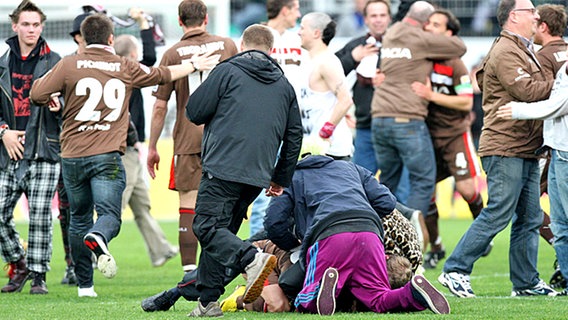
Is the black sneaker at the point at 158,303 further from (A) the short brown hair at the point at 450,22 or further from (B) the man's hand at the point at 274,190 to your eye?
(A) the short brown hair at the point at 450,22

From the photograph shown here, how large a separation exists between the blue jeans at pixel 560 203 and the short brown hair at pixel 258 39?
265 centimetres

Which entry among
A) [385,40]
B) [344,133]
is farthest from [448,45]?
[344,133]

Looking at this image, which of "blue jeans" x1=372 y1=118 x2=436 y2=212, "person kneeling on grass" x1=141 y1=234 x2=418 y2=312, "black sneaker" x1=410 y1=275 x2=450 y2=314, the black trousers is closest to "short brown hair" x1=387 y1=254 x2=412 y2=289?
"person kneeling on grass" x1=141 y1=234 x2=418 y2=312

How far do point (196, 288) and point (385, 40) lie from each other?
5946 millimetres

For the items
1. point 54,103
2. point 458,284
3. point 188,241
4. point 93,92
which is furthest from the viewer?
point 188,241

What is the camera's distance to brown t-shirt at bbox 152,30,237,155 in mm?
9891

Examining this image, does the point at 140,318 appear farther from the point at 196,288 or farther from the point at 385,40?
the point at 385,40

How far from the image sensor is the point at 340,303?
7703 millimetres

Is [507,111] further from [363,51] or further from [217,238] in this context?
[363,51]

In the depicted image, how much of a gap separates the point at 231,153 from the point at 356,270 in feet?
3.85

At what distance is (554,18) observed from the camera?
30.3ft

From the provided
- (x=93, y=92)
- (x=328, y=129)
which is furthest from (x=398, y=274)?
(x=328, y=129)

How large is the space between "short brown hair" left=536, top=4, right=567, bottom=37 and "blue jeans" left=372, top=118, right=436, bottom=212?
10.2 feet

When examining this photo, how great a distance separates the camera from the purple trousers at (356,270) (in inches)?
290
